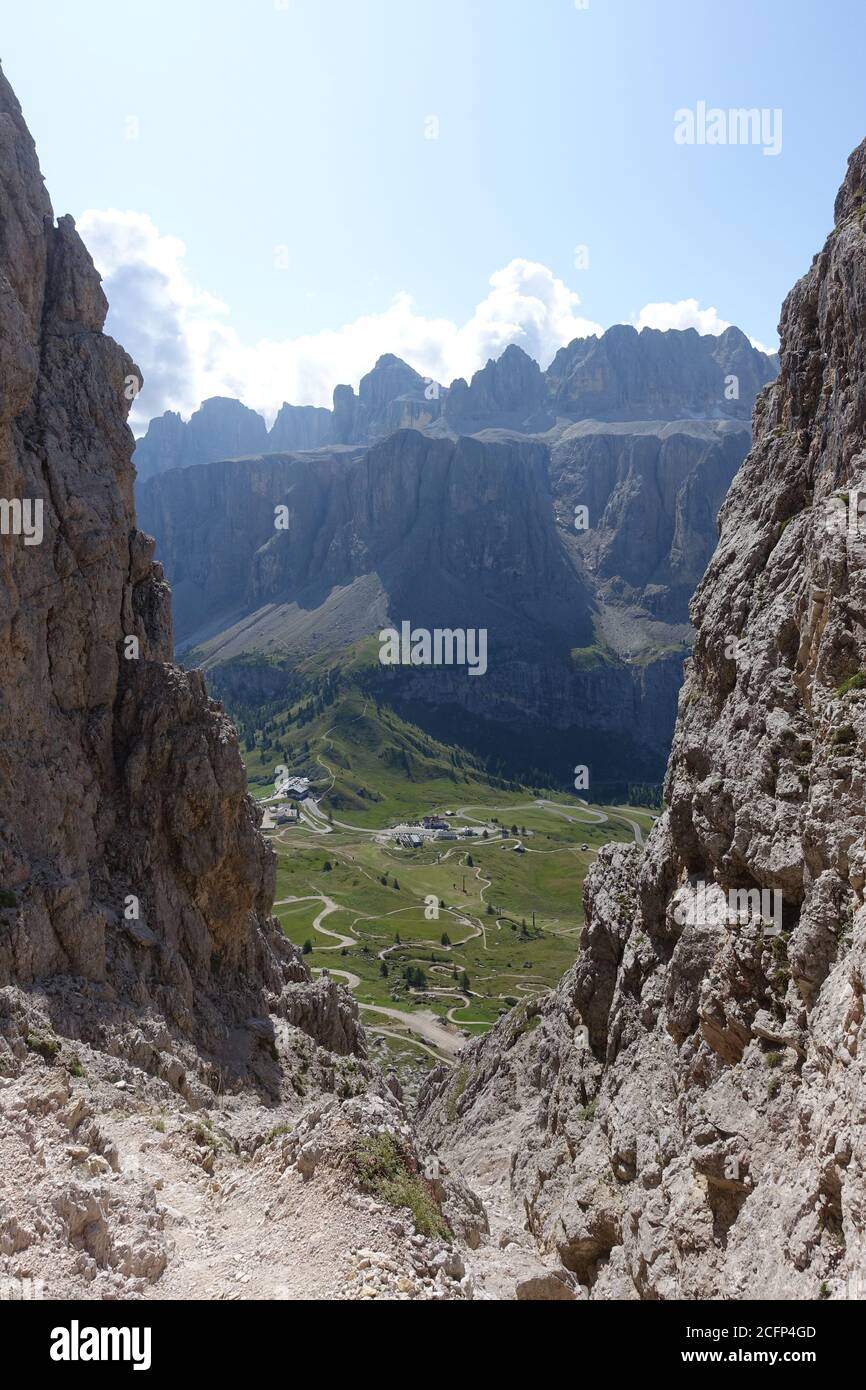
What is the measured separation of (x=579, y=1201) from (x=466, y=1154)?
28.7 m

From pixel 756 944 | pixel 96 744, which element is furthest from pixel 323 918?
pixel 756 944

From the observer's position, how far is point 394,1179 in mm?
23250

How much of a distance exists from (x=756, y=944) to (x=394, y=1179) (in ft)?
49.4

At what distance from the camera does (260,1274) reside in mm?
20062

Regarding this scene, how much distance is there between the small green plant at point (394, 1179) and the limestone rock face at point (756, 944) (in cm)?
849

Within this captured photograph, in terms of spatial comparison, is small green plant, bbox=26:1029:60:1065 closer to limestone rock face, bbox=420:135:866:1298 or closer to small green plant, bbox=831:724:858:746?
limestone rock face, bbox=420:135:866:1298

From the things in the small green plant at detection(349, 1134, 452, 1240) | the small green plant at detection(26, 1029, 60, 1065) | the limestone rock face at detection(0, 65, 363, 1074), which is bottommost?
the small green plant at detection(349, 1134, 452, 1240)

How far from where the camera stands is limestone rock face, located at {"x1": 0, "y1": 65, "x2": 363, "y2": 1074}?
36281 mm

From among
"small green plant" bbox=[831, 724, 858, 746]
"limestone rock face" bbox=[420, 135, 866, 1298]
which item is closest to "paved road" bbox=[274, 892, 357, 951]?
"limestone rock face" bbox=[420, 135, 866, 1298]

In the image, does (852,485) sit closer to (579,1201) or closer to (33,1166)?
(579,1201)

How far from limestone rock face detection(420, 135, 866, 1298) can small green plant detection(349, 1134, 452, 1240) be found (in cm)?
849

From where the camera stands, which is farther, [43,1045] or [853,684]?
[43,1045]

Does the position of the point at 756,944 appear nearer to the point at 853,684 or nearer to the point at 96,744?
the point at 853,684
